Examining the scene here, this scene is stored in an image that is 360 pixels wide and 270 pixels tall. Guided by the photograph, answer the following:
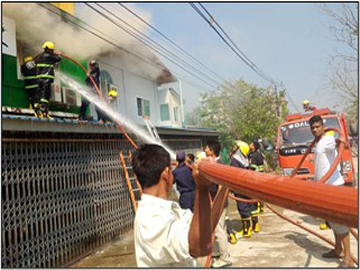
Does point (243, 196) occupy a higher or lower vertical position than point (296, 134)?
lower

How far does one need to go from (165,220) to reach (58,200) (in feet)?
13.9

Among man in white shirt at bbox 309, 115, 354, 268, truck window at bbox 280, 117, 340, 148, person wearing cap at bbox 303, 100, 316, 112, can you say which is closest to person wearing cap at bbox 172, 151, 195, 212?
man in white shirt at bbox 309, 115, 354, 268

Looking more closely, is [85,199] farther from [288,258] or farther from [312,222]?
[312,222]

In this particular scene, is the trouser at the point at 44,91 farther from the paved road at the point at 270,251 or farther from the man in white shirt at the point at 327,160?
the man in white shirt at the point at 327,160

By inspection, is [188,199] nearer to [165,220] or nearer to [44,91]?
[165,220]

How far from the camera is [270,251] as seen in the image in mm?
5188

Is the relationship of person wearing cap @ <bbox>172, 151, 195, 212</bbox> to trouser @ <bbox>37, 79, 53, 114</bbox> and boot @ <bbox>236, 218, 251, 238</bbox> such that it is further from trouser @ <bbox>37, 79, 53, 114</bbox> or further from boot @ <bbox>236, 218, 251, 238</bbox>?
trouser @ <bbox>37, 79, 53, 114</bbox>

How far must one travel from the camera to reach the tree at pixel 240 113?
60.7 ft

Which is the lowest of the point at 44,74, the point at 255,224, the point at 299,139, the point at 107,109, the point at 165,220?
the point at 255,224

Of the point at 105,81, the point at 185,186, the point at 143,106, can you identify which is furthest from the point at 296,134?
the point at 143,106

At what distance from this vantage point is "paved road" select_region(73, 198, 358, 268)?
15.3 ft

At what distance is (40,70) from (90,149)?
7.18 feet

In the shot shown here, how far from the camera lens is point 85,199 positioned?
5.78 metres

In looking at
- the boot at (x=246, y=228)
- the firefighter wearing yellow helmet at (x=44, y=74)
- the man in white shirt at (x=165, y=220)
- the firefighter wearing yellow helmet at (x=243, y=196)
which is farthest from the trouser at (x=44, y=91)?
the man in white shirt at (x=165, y=220)
